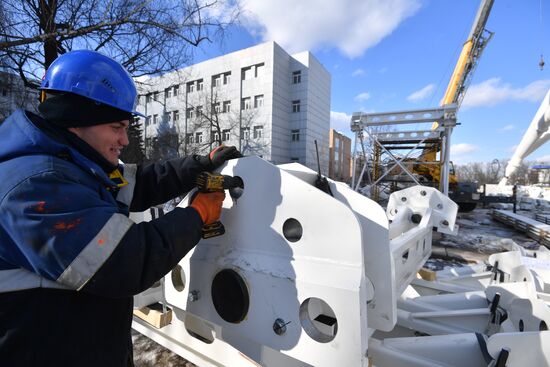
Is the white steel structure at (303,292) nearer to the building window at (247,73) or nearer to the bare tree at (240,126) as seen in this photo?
the bare tree at (240,126)

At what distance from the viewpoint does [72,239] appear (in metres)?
0.82

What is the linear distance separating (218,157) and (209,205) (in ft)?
1.13

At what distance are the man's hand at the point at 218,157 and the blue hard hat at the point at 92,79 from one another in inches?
18.0

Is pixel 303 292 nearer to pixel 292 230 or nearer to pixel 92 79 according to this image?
pixel 292 230

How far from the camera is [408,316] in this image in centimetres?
203

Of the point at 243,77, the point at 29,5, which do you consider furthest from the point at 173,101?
the point at 29,5

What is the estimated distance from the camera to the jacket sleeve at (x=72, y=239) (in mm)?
815

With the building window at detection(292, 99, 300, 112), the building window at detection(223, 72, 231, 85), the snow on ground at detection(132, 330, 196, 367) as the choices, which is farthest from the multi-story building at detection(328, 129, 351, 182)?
the snow on ground at detection(132, 330, 196, 367)

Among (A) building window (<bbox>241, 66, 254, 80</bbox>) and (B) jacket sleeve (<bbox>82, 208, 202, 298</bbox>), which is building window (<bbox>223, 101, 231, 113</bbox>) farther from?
(B) jacket sleeve (<bbox>82, 208, 202, 298</bbox>)

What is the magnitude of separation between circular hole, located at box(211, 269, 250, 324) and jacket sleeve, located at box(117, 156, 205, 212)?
21.8 inches

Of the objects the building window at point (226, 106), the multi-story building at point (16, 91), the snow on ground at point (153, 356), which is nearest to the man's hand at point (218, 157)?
the snow on ground at point (153, 356)

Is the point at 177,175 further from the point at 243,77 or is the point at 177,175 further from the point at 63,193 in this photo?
A: the point at 243,77

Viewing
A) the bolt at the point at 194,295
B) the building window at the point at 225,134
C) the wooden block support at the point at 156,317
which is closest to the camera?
the bolt at the point at 194,295

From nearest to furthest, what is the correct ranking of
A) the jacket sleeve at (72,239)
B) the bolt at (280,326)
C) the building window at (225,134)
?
the jacket sleeve at (72,239)
the bolt at (280,326)
the building window at (225,134)
